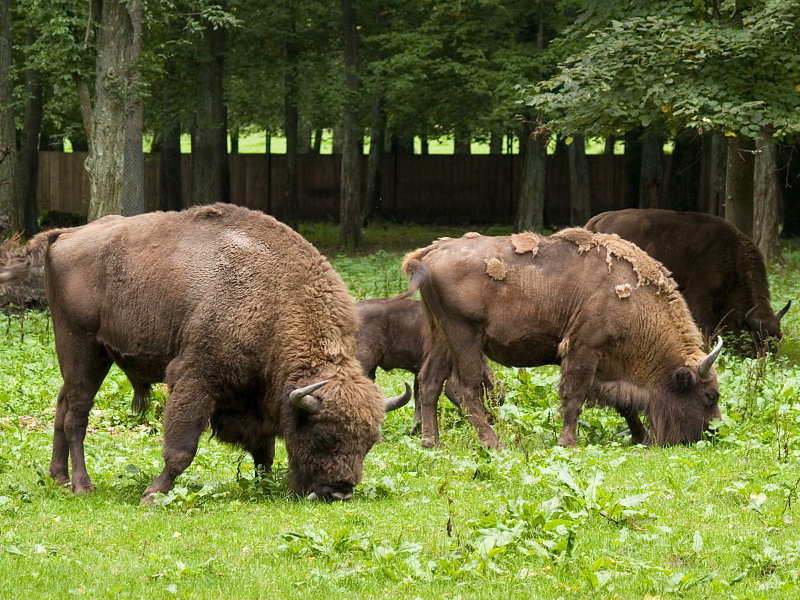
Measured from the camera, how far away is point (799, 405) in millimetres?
10383

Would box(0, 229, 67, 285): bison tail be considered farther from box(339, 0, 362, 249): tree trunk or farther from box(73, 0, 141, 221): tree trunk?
box(339, 0, 362, 249): tree trunk

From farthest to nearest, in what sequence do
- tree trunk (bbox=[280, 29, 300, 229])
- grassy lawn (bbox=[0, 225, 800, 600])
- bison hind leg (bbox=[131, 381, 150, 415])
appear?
tree trunk (bbox=[280, 29, 300, 229])
bison hind leg (bbox=[131, 381, 150, 415])
grassy lawn (bbox=[0, 225, 800, 600])

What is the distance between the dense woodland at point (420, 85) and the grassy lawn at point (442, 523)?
5.22 metres

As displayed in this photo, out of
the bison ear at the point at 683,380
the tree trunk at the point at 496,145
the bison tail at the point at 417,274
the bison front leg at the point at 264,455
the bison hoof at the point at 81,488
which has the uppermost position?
the tree trunk at the point at 496,145

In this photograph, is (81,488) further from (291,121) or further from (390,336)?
(291,121)

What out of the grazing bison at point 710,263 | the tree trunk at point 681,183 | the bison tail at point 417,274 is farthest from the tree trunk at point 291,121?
the bison tail at point 417,274

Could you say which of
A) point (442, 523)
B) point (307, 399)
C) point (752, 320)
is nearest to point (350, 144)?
point (752, 320)

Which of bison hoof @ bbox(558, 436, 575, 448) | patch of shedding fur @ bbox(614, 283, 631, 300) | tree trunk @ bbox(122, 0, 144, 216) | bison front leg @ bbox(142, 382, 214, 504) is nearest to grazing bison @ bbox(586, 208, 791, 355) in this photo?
patch of shedding fur @ bbox(614, 283, 631, 300)

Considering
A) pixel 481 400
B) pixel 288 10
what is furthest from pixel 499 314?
pixel 288 10

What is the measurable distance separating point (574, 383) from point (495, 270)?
49.1 inches

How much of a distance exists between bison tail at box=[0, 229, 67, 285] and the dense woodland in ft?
25.5

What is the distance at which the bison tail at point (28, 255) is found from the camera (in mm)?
8141

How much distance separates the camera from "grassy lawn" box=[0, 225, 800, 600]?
5633 mm

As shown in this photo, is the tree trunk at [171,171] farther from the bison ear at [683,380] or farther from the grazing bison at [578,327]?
the bison ear at [683,380]
